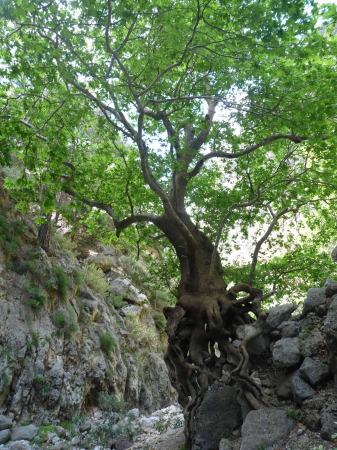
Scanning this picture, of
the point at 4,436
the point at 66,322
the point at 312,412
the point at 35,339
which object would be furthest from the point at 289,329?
the point at 66,322

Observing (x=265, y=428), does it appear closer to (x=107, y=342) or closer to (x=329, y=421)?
(x=329, y=421)

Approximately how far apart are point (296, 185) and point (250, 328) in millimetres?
4797

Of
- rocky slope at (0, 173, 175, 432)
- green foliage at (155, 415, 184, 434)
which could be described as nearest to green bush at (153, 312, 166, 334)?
rocky slope at (0, 173, 175, 432)

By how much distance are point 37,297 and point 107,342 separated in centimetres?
333

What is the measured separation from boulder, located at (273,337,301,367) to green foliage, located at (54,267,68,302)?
8.03 meters

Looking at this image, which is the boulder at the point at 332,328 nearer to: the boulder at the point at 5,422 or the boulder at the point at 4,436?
the boulder at the point at 4,436

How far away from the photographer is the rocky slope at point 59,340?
8.78 meters

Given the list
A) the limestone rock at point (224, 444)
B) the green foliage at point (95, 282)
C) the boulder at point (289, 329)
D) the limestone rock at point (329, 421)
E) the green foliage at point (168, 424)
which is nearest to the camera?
the limestone rock at point (329, 421)

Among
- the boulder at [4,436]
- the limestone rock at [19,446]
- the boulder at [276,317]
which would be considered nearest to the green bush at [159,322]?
the boulder at [4,436]

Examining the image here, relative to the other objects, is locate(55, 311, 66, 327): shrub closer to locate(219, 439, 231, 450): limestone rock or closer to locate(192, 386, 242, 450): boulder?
locate(192, 386, 242, 450): boulder

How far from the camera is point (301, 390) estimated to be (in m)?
5.06

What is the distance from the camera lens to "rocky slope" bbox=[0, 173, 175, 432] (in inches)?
346

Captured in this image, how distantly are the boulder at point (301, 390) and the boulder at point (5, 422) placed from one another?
6395 millimetres

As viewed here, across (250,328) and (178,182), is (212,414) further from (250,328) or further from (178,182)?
(178,182)
